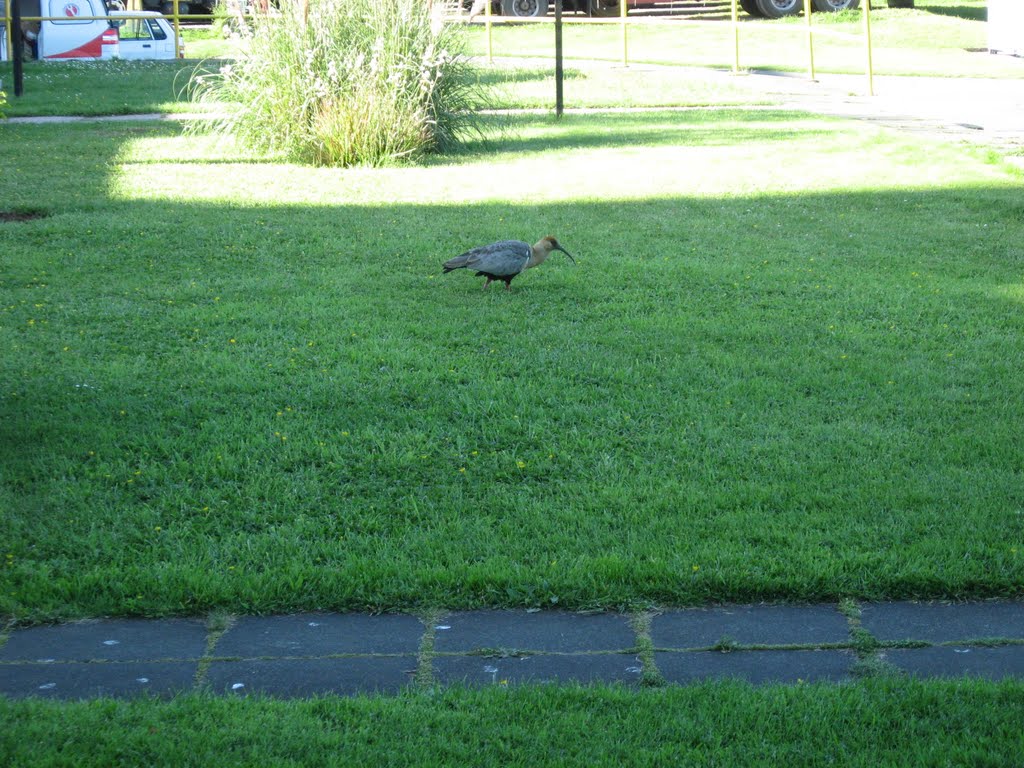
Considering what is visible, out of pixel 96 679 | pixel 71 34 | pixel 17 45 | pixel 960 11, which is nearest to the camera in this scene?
pixel 96 679

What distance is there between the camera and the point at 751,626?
3768 millimetres

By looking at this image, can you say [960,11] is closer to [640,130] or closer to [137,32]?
[137,32]

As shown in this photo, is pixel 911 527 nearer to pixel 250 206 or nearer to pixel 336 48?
pixel 250 206

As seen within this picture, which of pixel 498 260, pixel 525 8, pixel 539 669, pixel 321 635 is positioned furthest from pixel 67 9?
pixel 539 669

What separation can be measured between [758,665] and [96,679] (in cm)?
190

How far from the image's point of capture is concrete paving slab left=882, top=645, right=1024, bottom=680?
3.44m

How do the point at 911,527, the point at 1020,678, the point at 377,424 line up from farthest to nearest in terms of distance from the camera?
the point at 377,424 → the point at 911,527 → the point at 1020,678

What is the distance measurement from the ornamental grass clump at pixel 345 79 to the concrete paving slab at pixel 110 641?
9.08 meters

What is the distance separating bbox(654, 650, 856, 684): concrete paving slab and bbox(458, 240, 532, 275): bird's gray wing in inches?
165

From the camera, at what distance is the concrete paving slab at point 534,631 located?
12.0ft

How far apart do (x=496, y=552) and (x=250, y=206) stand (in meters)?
6.98

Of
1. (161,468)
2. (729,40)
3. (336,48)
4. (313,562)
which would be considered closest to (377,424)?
(161,468)

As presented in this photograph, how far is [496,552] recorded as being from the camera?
421 cm

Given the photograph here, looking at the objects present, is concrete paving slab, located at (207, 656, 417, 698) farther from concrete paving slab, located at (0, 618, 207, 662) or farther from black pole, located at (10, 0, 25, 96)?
black pole, located at (10, 0, 25, 96)
